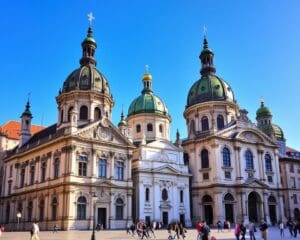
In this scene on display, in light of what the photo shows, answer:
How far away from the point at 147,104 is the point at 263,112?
33.2 meters

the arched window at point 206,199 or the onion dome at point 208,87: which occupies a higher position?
the onion dome at point 208,87

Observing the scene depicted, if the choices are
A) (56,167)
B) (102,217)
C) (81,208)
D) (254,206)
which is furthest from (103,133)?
(254,206)

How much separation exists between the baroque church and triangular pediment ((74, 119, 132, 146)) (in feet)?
0.44

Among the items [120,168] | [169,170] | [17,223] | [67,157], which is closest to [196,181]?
[169,170]

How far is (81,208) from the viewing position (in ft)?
147

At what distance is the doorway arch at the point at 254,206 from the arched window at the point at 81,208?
2757 centimetres

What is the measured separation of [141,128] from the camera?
204 feet

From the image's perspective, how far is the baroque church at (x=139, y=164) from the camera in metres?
46.1

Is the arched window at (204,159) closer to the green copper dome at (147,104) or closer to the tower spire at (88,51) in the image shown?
the green copper dome at (147,104)

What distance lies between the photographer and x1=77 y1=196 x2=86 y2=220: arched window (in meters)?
44.3

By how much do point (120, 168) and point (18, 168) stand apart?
17.2 meters

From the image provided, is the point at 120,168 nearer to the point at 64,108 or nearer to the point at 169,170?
the point at 169,170

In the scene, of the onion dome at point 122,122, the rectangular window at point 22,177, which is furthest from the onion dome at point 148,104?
the rectangular window at point 22,177

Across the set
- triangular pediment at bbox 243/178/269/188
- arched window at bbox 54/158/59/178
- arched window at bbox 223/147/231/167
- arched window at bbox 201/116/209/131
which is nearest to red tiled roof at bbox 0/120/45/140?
arched window at bbox 54/158/59/178
